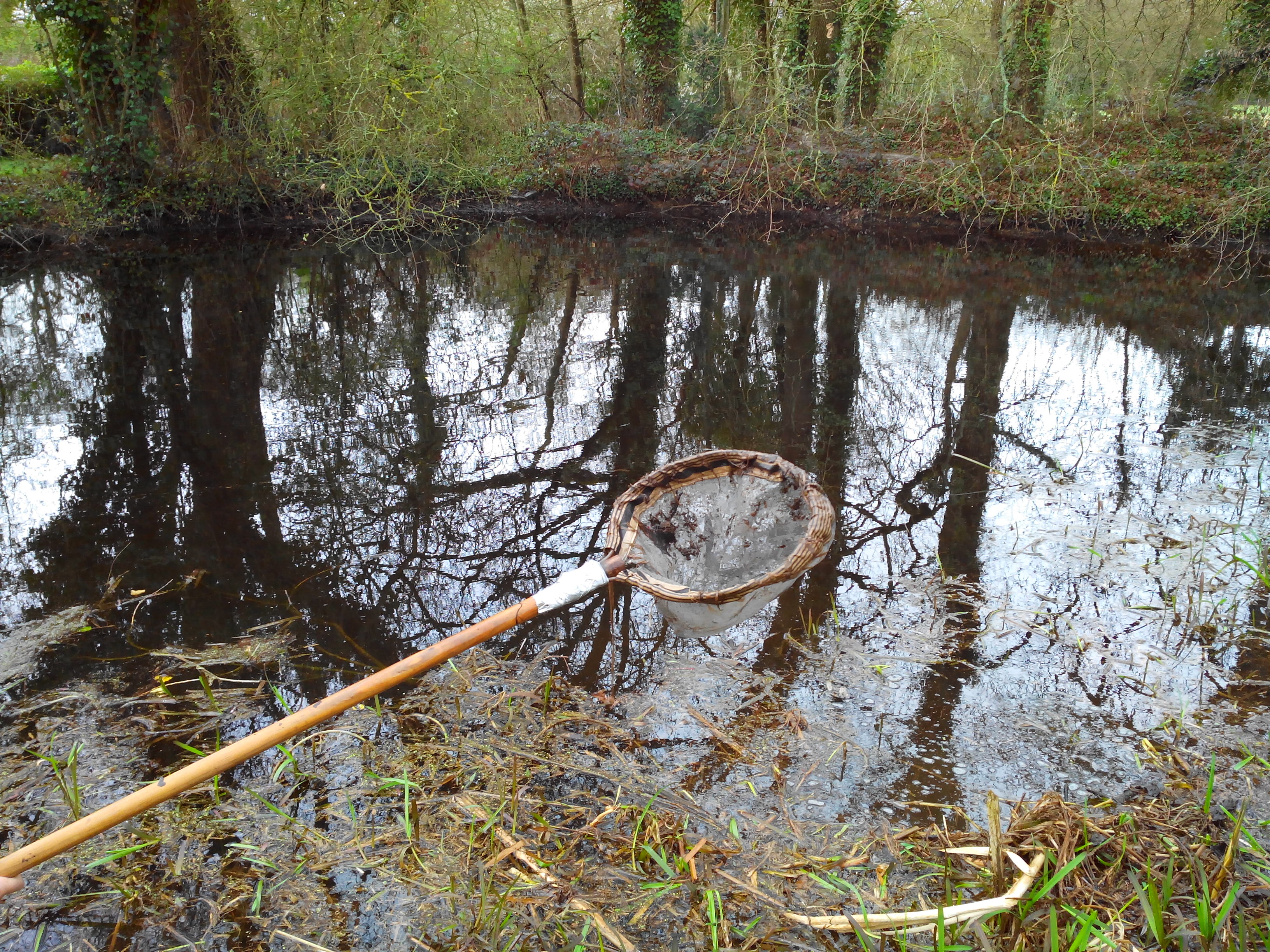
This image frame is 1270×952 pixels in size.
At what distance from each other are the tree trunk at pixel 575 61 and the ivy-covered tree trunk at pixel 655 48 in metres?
1.03

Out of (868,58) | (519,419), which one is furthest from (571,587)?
(868,58)

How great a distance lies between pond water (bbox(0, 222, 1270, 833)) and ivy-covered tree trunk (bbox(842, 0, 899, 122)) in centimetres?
272

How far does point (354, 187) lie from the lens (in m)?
11.3

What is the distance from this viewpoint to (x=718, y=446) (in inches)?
210

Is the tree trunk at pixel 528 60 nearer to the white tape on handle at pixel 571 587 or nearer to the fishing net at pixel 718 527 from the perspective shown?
the fishing net at pixel 718 527

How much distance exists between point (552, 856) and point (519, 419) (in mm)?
3857

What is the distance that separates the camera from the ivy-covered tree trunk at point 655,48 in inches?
611

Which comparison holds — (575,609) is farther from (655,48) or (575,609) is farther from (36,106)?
(36,106)

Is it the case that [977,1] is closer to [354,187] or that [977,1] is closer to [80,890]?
[354,187]

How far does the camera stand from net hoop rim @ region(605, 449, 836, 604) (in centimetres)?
272

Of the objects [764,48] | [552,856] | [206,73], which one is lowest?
[552,856]

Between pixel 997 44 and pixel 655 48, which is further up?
pixel 655 48

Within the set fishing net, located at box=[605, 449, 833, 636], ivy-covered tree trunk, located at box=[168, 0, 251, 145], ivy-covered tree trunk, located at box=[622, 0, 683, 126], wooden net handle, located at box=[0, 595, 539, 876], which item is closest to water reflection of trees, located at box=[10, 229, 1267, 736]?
fishing net, located at box=[605, 449, 833, 636]

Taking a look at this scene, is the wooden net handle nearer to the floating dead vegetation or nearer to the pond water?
the floating dead vegetation
